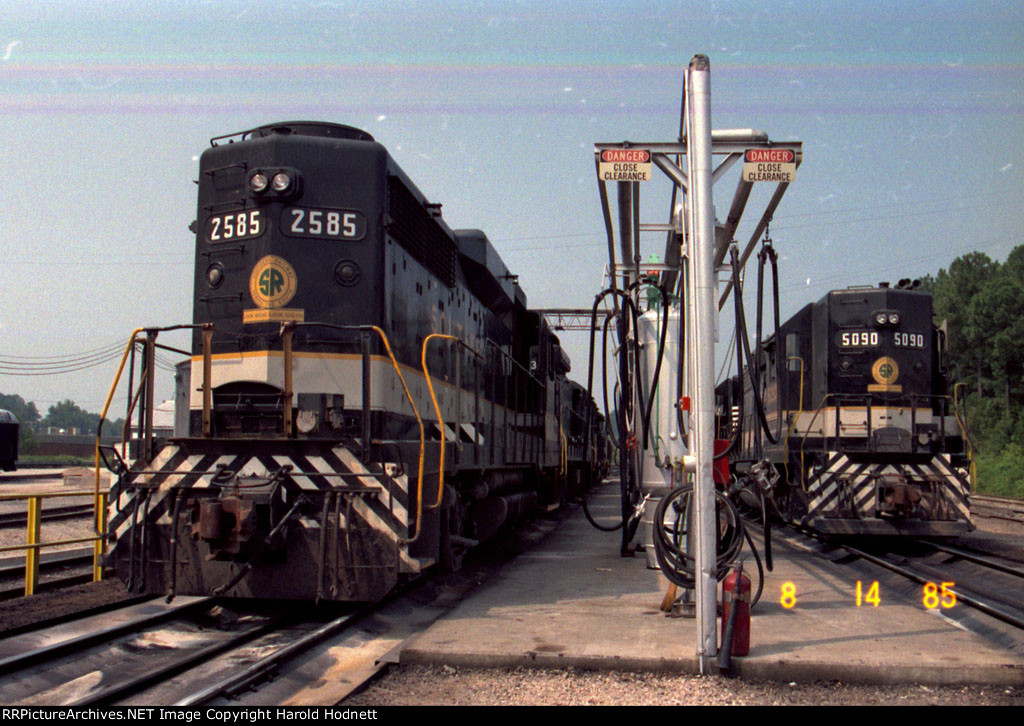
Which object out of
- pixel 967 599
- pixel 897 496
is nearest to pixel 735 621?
pixel 967 599

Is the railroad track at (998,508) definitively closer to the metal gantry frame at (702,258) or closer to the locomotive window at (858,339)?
the locomotive window at (858,339)

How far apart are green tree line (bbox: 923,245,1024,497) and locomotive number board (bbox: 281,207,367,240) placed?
27169mm

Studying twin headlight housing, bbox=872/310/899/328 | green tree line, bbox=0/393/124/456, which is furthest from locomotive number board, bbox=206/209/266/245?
green tree line, bbox=0/393/124/456

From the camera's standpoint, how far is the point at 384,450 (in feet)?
19.0

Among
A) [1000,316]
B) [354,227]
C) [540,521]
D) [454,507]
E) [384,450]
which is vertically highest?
[1000,316]

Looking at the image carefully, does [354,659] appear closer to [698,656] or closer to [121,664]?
[121,664]

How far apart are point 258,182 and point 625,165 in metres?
3.00

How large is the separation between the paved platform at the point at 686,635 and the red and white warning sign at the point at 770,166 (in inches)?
117

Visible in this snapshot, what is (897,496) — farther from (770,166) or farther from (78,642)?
(78,642)

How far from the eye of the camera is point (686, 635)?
539 cm

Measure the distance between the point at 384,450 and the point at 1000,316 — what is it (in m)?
37.8

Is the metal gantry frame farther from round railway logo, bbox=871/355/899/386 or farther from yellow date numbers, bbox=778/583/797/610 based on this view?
round railway logo, bbox=871/355/899/386
